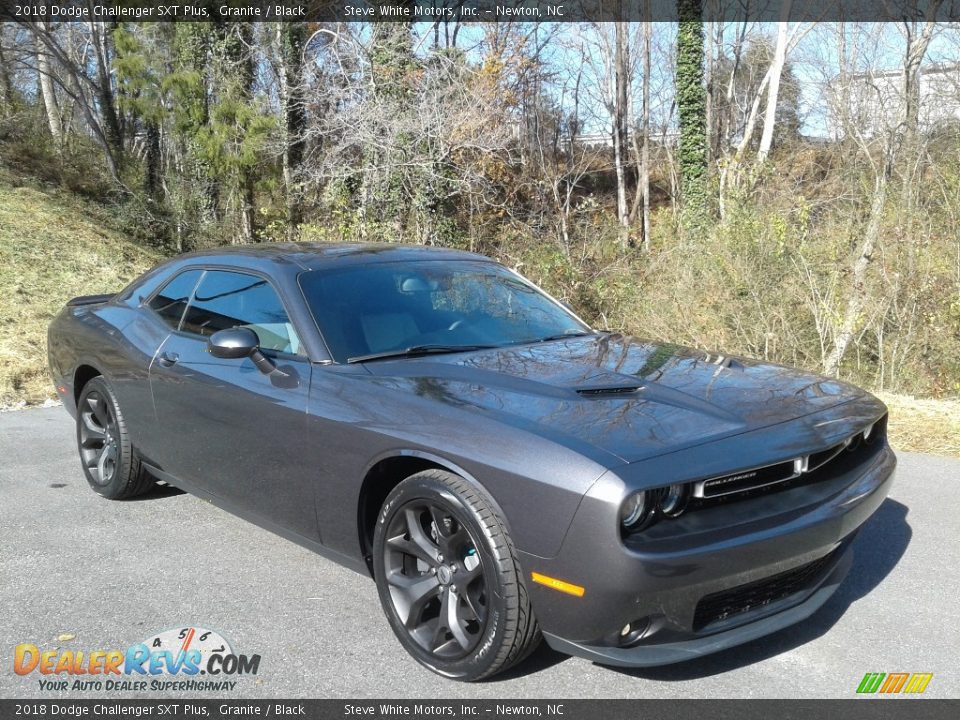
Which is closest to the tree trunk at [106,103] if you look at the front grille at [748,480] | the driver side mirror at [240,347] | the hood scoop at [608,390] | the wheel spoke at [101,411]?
the wheel spoke at [101,411]

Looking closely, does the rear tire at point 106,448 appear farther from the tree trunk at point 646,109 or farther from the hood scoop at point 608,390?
the tree trunk at point 646,109

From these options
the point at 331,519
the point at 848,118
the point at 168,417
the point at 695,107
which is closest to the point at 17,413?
the point at 168,417

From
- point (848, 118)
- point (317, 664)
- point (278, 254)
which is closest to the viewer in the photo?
point (317, 664)

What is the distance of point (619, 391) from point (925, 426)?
4.32 meters

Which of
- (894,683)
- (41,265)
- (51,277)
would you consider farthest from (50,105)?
(894,683)

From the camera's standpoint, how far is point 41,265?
15.3 metres

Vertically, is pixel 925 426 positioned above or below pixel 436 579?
below

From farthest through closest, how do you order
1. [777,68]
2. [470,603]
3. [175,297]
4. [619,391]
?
[777,68]
[175,297]
[619,391]
[470,603]

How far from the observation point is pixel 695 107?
21.8 meters

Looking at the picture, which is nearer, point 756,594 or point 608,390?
point 756,594

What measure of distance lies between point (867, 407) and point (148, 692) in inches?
114

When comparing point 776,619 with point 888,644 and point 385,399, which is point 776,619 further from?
point 385,399

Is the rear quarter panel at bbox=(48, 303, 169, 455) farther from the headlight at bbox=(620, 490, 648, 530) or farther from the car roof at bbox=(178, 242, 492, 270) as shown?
the headlight at bbox=(620, 490, 648, 530)

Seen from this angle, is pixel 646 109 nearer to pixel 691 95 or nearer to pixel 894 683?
pixel 691 95
